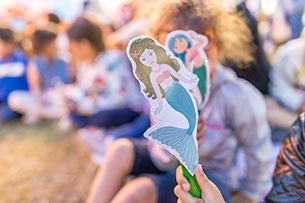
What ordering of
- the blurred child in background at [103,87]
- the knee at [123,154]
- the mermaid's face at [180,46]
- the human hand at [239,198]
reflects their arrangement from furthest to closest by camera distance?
the blurred child in background at [103,87] < the human hand at [239,198] < the knee at [123,154] < the mermaid's face at [180,46]

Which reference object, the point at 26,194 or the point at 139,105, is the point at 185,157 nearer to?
the point at 26,194

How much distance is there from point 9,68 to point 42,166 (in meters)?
1.02

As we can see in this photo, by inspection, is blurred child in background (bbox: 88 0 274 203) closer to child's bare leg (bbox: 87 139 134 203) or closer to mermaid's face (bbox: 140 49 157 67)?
child's bare leg (bbox: 87 139 134 203)

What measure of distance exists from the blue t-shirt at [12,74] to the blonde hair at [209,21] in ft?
5.65

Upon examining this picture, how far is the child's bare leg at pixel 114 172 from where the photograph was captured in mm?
1242

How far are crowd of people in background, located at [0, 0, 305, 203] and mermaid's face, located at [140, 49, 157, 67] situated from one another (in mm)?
185

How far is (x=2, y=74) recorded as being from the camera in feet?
9.12

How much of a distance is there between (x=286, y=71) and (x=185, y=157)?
52.1 inches

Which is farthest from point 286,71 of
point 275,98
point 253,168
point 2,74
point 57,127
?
point 2,74

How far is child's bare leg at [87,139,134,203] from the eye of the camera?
124cm

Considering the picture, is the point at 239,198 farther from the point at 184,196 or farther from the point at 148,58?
the point at 148,58

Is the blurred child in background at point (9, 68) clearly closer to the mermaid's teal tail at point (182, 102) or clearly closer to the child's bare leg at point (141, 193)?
the child's bare leg at point (141, 193)

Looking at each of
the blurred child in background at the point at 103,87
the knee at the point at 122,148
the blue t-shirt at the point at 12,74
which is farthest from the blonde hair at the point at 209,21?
the blue t-shirt at the point at 12,74

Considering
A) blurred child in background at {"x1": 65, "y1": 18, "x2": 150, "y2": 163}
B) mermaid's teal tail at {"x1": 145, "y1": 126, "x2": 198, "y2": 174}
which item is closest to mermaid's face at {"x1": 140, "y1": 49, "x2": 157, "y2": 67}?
mermaid's teal tail at {"x1": 145, "y1": 126, "x2": 198, "y2": 174}
